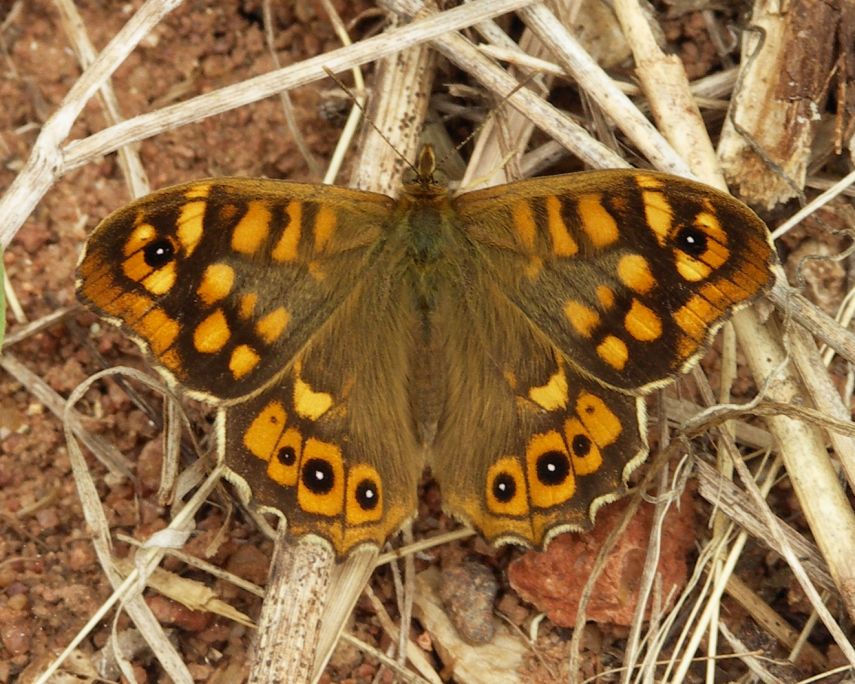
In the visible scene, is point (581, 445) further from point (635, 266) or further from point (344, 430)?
point (344, 430)

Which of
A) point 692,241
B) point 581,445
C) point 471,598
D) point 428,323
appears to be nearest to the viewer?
point 692,241

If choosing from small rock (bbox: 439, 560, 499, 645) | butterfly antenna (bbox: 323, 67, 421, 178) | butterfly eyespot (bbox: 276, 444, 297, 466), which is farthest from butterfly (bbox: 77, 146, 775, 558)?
small rock (bbox: 439, 560, 499, 645)

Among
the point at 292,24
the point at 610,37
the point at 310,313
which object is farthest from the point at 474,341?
the point at 292,24

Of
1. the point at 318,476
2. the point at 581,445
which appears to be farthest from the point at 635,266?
the point at 318,476

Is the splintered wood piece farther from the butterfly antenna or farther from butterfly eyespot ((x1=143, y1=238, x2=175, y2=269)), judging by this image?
butterfly eyespot ((x1=143, y1=238, x2=175, y2=269))

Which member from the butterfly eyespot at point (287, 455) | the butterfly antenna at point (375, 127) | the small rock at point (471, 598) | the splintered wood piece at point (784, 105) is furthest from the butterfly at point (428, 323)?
the splintered wood piece at point (784, 105)

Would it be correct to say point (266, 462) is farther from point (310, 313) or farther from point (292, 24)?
point (292, 24)

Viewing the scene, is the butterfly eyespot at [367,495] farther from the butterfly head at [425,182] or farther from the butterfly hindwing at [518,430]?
the butterfly head at [425,182]
